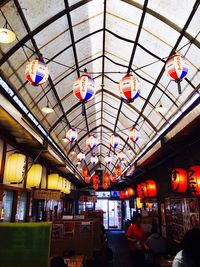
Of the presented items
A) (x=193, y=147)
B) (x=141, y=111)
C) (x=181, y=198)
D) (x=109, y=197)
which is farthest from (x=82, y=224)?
(x=109, y=197)

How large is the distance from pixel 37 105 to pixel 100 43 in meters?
4.77

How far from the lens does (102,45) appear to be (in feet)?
39.9

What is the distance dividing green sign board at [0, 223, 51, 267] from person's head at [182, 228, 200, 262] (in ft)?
8.89

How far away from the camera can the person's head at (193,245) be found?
4.16 metres

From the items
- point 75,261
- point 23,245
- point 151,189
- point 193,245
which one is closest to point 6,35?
point 23,245

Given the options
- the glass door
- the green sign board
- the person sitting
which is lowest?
the glass door

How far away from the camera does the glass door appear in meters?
39.8

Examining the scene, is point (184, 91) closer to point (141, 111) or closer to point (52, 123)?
point (141, 111)

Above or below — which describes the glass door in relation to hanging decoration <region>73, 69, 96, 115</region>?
below

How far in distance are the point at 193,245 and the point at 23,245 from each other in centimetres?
307

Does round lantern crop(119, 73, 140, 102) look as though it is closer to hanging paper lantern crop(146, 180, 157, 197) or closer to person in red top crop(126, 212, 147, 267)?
person in red top crop(126, 212, 147, 267)

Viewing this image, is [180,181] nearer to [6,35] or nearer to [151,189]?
[151,189]

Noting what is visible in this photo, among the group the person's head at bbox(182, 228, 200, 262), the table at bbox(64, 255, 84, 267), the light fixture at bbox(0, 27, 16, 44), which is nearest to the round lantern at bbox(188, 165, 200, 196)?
the person's head at bbox(182, 228, 200, 262)

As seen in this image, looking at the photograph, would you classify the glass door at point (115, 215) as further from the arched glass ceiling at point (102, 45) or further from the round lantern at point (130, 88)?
the round lantern at point (130, 88)
